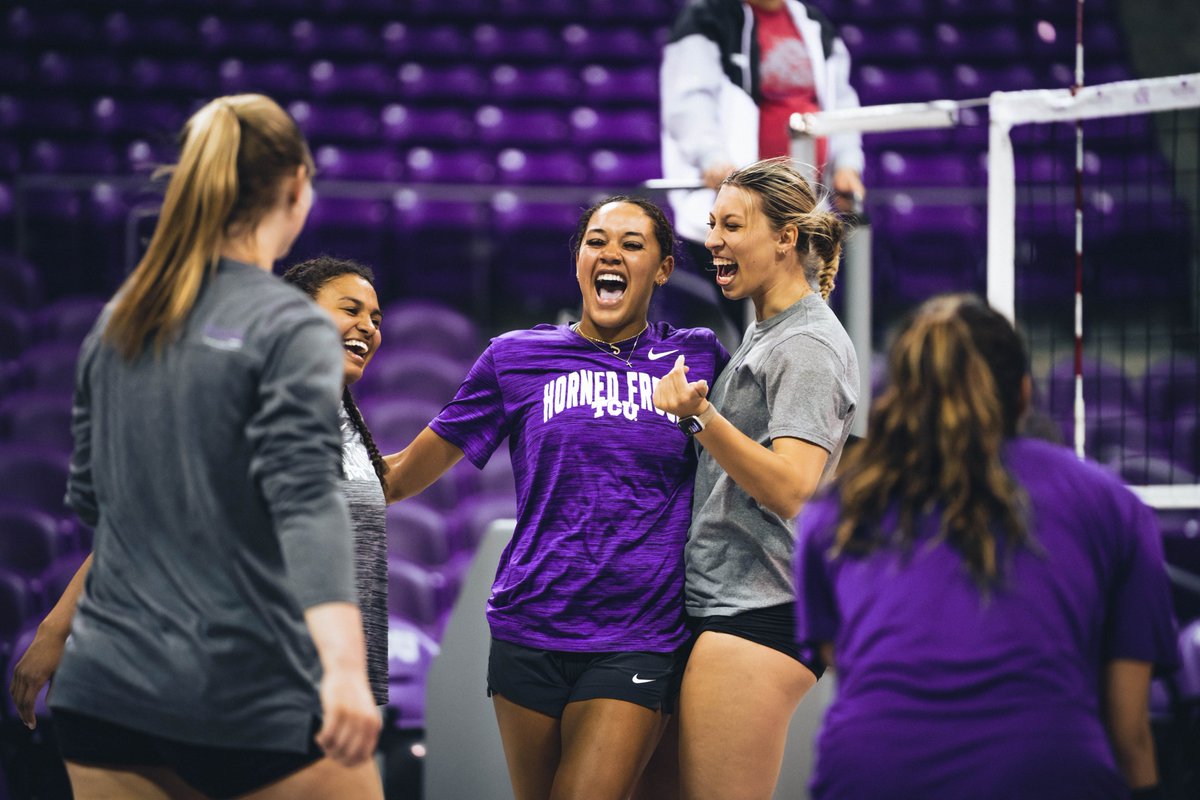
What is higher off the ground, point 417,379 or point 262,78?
point 262,78

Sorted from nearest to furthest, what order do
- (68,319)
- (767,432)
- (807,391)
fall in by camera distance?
(807,391) → (767,432) → (68,319)

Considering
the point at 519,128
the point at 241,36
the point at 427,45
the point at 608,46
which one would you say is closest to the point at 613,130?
the point at 519,128

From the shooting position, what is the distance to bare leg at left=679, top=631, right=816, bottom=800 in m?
2.48

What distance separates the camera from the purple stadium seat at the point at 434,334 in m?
6.95

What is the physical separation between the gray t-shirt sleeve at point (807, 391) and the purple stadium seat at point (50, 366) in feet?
15.9

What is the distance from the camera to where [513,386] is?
9.27ft

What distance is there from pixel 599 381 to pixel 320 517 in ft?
3.75

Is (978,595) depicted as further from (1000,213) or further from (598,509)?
(1000,213)

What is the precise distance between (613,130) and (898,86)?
6.75ft

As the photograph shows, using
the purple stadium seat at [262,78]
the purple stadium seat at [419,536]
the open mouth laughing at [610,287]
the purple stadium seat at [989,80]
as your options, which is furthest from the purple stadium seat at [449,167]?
the open mouth laughing at [610,287]

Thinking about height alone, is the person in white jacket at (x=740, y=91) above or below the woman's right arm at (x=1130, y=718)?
above

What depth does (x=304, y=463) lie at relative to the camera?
1.68 m

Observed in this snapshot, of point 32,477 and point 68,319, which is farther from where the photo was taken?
point 68,319

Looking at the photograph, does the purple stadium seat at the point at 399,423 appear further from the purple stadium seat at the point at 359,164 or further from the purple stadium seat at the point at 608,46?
the purple stadium seat at the point at 608,46
